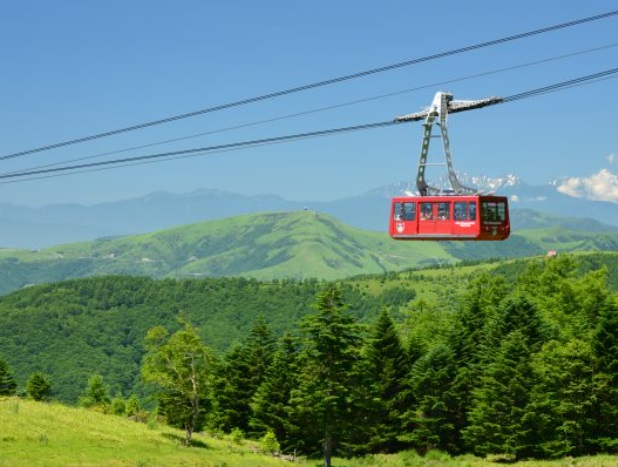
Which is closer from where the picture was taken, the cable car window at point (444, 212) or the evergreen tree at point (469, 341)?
the cable car window at point (444, 212)

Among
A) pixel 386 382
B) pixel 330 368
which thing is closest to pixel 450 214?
pixel 330 368

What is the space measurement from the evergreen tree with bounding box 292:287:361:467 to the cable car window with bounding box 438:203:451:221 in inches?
1175

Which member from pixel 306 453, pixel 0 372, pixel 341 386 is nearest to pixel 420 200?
pixel 341 386

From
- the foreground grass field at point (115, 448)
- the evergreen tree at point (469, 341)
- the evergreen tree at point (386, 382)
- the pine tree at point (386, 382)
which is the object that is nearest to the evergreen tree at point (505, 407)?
the foreground grass field at point (115, 448)

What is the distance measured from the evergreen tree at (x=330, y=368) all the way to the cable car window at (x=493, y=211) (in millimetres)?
30087

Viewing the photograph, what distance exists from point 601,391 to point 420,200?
43415mm

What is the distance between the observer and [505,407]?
77125mm

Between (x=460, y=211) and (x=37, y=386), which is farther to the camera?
(x=37, y=386)

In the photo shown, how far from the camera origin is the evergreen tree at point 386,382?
276 feet

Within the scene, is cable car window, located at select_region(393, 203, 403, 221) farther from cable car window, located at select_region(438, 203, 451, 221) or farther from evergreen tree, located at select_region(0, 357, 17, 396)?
evergreen tree, located at select_region(0, 357, 17, 396)

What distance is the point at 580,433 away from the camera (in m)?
77.9

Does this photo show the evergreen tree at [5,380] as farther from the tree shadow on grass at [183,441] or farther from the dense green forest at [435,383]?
the tree shadow on grass at [183,441]

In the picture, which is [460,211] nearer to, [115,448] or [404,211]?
[404,211]

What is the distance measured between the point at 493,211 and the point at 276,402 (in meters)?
51.7
